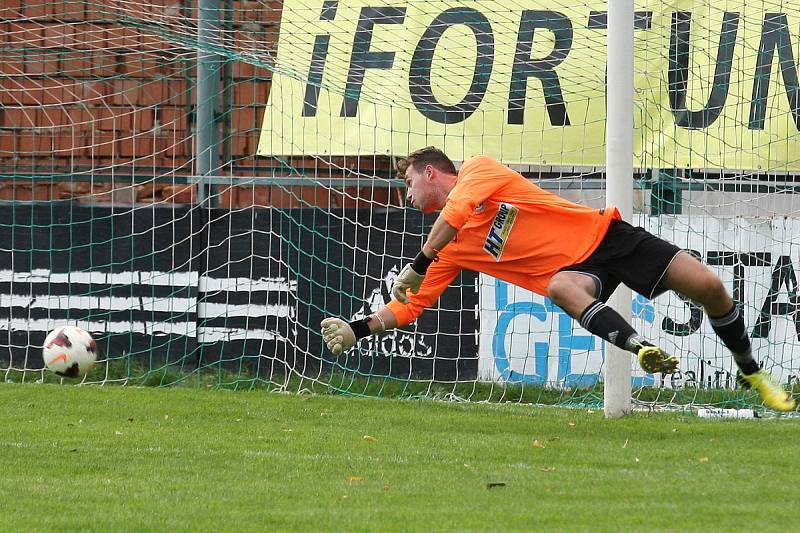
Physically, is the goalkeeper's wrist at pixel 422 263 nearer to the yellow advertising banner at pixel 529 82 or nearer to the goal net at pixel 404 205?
the goal net at pixel 404 205

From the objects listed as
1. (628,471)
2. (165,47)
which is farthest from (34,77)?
(628,471)

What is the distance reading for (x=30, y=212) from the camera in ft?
37.7

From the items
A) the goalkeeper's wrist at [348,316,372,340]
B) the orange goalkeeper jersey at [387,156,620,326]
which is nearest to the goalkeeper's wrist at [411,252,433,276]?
the orange goalkeeper jersey at [387,156,620,326]

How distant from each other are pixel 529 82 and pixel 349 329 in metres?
3.78

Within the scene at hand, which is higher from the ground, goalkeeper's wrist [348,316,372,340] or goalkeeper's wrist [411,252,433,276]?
goalkeeper's wrist [411,252,433,276]

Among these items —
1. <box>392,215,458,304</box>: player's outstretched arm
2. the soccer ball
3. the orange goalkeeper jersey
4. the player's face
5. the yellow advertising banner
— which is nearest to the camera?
<box>392,215,458,304</box>: player's outstretched arm

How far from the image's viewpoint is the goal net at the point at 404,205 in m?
10.4

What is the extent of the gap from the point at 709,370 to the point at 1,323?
6208 millimetres

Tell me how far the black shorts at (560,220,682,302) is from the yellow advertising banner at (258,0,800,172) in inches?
125

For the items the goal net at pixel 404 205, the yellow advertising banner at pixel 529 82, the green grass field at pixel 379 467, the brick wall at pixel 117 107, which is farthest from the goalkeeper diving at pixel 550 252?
the brick wall at pixel 117 107

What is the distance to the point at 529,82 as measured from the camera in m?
10.9

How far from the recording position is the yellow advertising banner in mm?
10508

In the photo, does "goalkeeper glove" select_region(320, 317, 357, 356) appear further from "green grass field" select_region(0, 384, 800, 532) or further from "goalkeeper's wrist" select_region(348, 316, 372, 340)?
"green grass field" select_region(0, 384, 800, 532)

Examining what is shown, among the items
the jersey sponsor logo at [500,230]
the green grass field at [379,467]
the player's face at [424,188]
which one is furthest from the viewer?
the player's face at [424,188]
